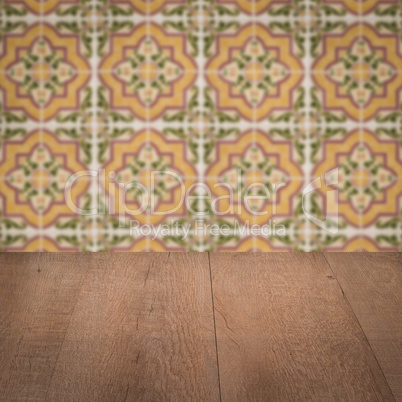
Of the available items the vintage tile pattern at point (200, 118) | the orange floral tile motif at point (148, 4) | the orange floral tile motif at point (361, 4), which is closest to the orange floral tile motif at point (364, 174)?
the vintage tile pattern at point (200, 118)

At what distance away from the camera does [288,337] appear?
35.8 inches

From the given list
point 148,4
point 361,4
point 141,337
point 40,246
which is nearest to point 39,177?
point 40,246

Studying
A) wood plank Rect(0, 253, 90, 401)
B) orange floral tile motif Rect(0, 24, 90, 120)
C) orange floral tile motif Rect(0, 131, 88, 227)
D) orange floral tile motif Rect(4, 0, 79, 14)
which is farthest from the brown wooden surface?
orange floral tile motif Rect(4, 0, 79, 14)

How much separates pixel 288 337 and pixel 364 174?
0.56m

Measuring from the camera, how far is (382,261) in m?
1.29

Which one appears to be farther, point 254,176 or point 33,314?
point 254,176

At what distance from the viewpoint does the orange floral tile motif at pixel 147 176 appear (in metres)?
1.32

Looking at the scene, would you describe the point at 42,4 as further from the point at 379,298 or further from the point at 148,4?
the point at 379,298

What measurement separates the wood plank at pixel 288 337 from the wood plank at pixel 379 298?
0.02m

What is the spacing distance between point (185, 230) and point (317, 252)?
311mm

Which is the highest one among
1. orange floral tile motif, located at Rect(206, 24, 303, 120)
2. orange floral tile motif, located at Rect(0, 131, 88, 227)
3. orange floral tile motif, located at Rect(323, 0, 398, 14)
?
orange floral tile motif, located at Rect(323, 0, 398, 14)

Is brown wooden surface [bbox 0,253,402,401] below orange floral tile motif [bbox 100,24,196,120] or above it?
below

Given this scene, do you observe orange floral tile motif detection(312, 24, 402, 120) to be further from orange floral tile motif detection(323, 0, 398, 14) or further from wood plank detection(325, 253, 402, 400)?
wood plank detection(325, 253, 402, 400)

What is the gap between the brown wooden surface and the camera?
772 mm
